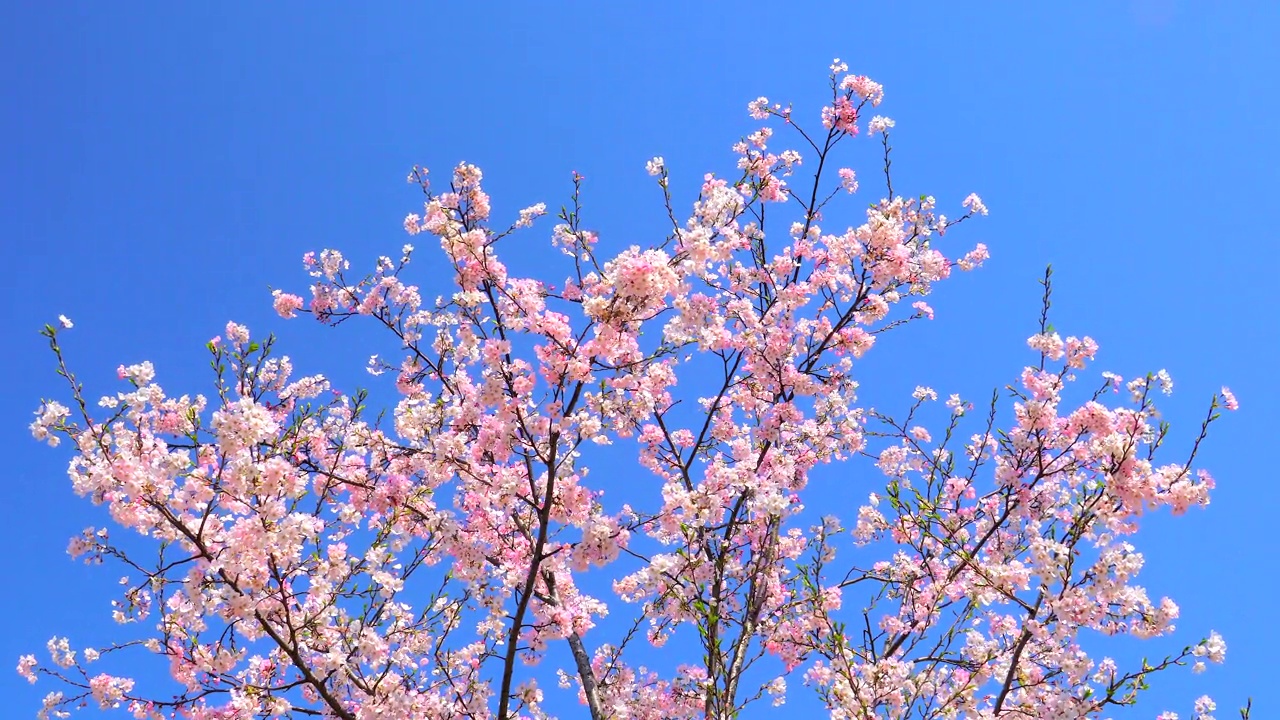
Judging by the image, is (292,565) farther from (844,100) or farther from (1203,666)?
(844,100)

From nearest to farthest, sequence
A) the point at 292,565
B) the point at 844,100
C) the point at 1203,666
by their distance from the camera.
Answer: the point at 1203,666 < the point at 292,565 < the point at 844,100

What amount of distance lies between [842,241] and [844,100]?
1.76 metres

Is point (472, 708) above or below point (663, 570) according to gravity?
below

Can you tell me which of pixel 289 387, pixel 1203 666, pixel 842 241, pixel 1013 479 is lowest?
pixel 1203 666

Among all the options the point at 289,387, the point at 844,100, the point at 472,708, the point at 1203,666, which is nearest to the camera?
the point at 1203,666

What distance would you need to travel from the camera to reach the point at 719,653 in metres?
6.17

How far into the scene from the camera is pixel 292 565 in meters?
6.04

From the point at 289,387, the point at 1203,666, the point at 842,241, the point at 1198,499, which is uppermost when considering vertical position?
the point at 842,241

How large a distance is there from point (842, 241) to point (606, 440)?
3685 mm

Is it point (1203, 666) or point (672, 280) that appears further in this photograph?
point (672, 280)

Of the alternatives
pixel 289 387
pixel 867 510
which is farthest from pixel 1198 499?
pixel 289 387

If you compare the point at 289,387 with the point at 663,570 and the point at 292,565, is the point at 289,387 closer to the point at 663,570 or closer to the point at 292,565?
the point at 292,565

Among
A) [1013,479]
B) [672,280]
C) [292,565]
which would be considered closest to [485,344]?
[672,280]

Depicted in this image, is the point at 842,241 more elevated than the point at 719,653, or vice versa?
the point at 842,241
